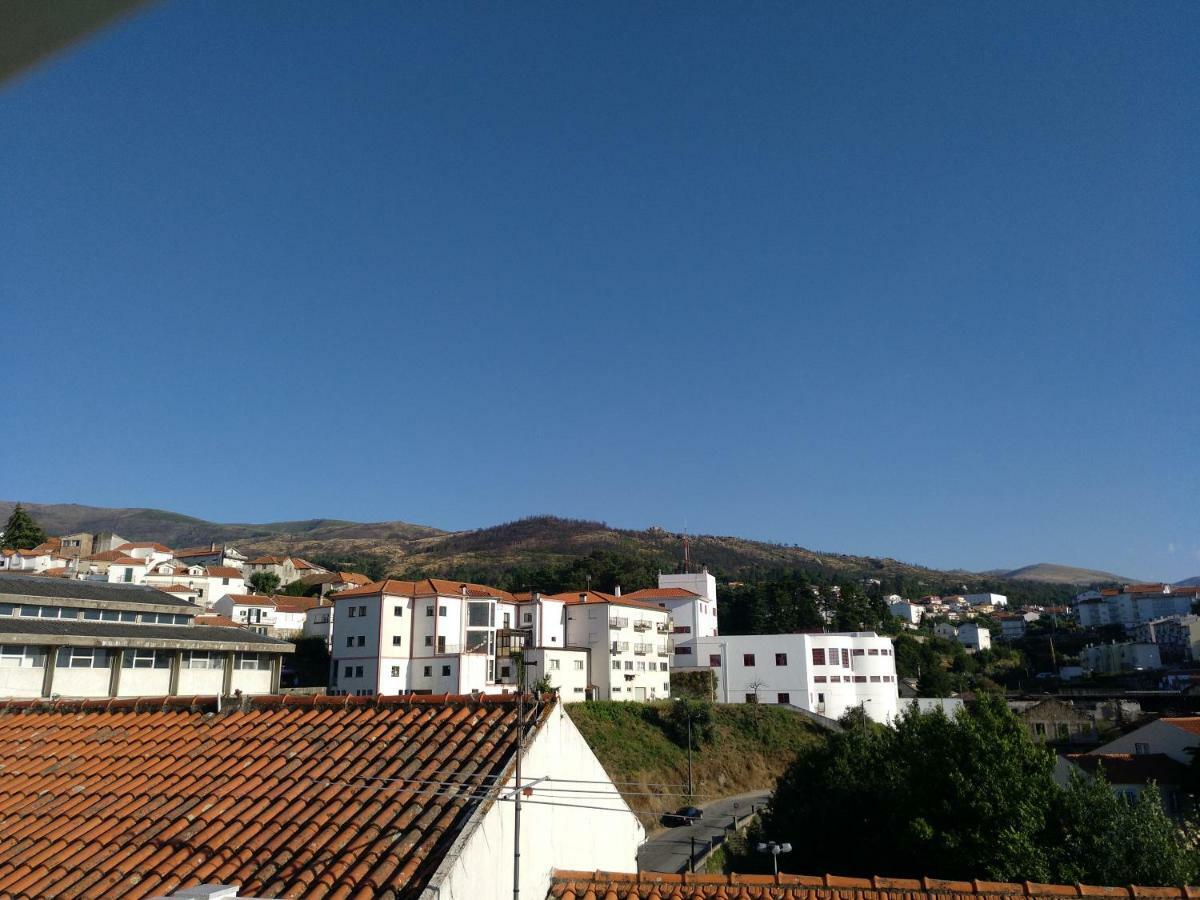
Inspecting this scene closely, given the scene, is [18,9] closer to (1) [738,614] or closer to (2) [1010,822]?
(2) [1010,822]

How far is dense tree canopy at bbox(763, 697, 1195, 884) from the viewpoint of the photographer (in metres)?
23.8

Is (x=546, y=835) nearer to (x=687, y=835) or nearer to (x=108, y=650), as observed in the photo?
(x=108, y=650)

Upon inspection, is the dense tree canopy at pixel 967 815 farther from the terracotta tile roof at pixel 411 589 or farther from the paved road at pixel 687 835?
the terracotta tile roof at pixel 411 589

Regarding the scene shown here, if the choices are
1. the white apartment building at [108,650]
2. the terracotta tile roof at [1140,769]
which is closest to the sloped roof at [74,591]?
the white apartment building at [108,650]

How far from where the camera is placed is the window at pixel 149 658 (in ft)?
67.9

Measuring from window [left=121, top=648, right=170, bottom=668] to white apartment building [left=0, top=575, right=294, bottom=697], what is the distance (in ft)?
0.08

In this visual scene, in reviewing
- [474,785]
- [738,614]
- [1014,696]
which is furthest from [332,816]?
[1014,696]

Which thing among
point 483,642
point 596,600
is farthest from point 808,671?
point 483,642

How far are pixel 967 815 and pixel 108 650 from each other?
26.2 metres

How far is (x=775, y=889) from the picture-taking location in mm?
8258

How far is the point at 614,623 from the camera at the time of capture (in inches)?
2522

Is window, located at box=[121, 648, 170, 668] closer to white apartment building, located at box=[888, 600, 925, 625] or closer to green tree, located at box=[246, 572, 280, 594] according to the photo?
green tree, located at box=[246, 572, 280, 594]

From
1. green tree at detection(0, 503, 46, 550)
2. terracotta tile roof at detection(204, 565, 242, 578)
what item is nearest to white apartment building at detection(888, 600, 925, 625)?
terracotta tile roof at detection(204, 565, 242, 578)

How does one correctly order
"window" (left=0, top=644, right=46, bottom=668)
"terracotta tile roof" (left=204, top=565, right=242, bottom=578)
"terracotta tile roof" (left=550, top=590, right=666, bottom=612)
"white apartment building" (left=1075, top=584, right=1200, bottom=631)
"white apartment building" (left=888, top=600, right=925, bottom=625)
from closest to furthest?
"window" (left=0, top=644, right=46, bottom=668) → "terracotta tile roof" (left=550, top=590, right=666, bottom=612) → "terracotta tile roof" (left=204, top=565, right=242, bottom=578) → "white apartment building" (left=1075, top=584, right=1200, bottom=631) → "white apartment building" (left=888, top=600, right=925, bottom=625)
